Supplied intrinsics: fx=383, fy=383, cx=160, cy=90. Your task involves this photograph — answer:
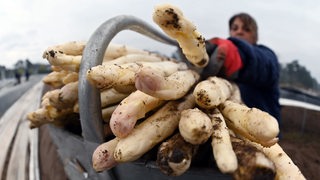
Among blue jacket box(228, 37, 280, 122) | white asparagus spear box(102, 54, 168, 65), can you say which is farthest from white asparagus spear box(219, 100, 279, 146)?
blue jacket box(228, 37, 280, 122)

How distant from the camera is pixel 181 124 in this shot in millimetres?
699

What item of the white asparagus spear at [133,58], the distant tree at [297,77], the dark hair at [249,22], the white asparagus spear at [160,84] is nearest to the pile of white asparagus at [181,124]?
the white asparagus spear at [160,84]

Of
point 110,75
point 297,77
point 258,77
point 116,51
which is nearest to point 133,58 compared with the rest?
point 116,51

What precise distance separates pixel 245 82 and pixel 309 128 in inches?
107

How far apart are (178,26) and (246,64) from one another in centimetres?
105

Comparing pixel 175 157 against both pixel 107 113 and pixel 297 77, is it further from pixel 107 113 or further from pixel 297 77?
pixel 297 77

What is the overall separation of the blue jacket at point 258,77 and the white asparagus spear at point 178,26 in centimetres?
86

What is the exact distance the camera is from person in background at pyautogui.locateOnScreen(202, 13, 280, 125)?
148cm

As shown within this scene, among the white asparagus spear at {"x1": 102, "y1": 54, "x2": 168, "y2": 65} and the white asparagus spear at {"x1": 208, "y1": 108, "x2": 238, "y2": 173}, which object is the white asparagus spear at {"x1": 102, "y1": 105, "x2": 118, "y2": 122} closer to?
the white asparagus spear at {"x1": 102, "y1": 54, "x2": 168, "y2": 65}

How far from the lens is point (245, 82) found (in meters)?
1.89

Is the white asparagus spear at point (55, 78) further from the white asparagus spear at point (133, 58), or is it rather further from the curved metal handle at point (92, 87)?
the curved metal handle at point (92, 87)

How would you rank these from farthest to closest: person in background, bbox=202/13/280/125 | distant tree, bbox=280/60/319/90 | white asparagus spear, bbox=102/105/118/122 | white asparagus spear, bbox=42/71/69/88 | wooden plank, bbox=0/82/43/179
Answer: distant tree, bbox=280/60/319/90 < wooden plank, bbox=0/82/43/179 < person in background, bbox=202/13/280/125 < white asparagus spear, bbox=42/71/69/88 < white asparagus spear, bbox=102/105/118/122

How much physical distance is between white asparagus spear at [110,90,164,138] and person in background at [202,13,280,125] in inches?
18.5

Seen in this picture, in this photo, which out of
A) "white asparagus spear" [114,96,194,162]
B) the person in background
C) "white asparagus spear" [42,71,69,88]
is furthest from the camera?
the person in background
